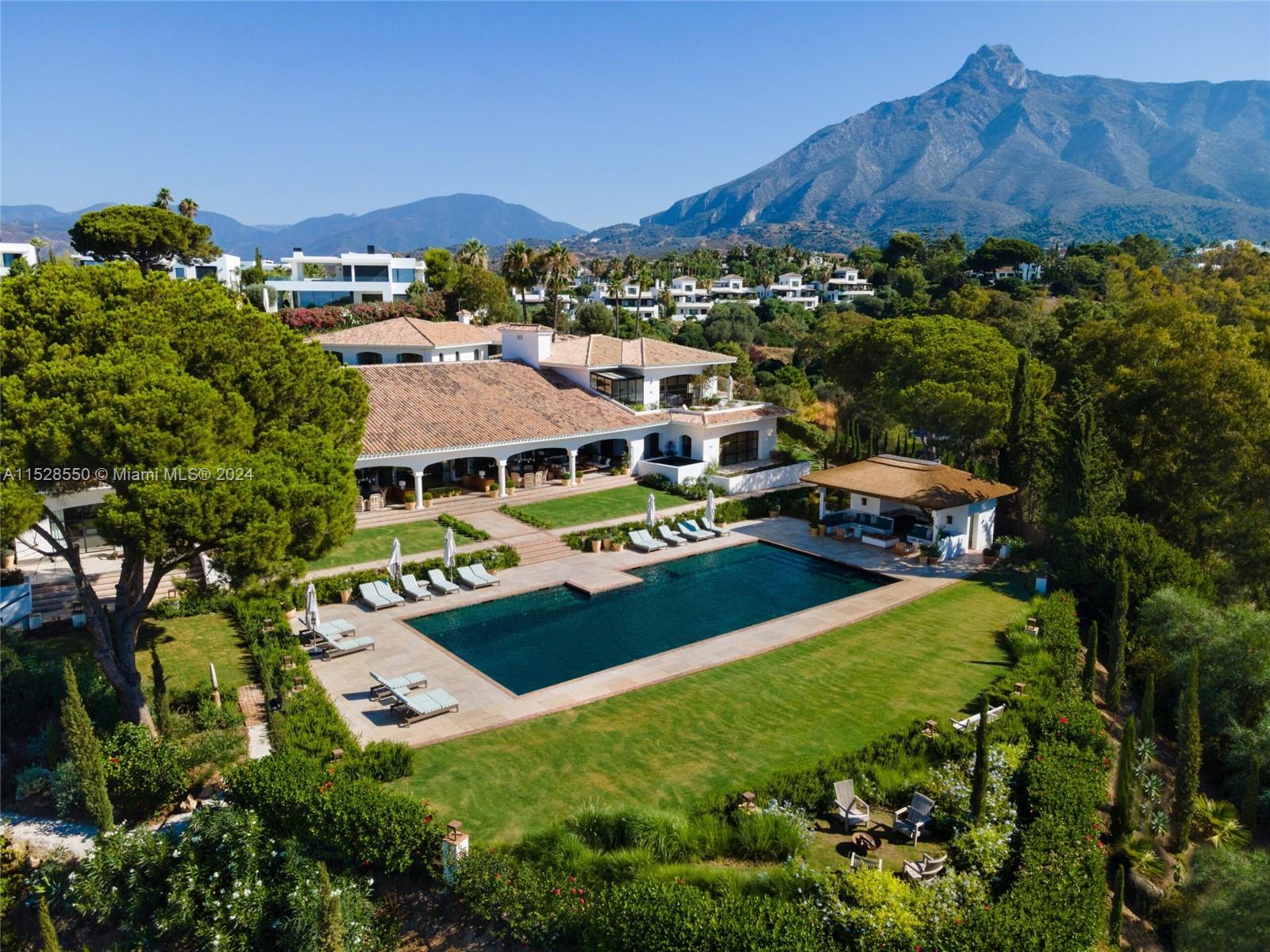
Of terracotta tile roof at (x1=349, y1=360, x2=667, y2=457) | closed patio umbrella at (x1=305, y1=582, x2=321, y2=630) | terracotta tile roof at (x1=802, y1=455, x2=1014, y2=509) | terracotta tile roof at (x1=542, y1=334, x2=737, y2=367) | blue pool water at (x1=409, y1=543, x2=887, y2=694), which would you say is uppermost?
terracotta tile roof at (x1=542, y1=334, x2=737, y2=367)

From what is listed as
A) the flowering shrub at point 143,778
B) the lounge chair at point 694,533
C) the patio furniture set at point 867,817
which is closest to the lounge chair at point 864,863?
the patio furniture set at point 867,817

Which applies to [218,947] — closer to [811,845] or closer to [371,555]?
[811,845]

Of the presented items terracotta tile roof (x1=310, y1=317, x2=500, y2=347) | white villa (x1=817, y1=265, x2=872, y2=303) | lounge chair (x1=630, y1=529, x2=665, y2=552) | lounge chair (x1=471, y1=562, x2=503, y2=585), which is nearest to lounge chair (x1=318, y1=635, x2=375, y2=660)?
lounge chair (x1=471, y1=562, x2=503, y2=585)

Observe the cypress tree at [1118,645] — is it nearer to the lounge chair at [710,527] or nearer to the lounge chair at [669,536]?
the lounge chair at [710,527]

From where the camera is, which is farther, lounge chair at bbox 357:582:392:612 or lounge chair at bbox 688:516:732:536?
lounge chair at bbox 688:516:732:536

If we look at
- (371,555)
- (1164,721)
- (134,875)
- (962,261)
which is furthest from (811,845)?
(962,261)

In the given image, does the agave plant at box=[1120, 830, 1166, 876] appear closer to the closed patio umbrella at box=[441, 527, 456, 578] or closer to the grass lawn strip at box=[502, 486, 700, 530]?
the closed patio umbrella at box=[441, 527, 456, 578]
